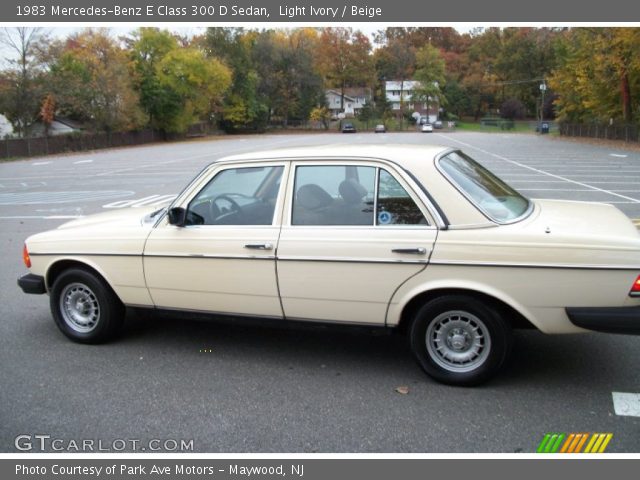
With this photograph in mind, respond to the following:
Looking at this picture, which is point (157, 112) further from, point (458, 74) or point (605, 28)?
point (458, 74)

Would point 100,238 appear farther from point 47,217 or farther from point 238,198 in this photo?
point 47,217

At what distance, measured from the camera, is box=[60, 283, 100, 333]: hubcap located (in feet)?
16.6

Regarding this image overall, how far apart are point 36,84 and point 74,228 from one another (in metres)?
44.1

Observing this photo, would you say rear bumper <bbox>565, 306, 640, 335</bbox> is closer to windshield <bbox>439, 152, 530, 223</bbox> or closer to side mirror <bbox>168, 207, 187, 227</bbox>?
windshield <bbox>439, 152, 530, 223</bbox>

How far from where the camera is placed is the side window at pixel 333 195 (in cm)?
430

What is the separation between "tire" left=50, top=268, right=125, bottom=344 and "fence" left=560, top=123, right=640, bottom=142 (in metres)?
39.9

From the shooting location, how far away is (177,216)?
4.62 metres

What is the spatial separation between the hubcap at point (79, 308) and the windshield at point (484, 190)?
3154mm

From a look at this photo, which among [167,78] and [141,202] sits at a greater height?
[167,78]

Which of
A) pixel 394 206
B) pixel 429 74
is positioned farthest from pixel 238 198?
pixel 429 74

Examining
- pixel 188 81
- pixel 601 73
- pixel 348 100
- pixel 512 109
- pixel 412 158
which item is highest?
pixel 348 100

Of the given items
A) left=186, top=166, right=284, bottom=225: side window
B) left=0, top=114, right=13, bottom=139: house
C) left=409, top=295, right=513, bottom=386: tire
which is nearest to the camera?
left=409, top=295, right=513, bottom=386: tire

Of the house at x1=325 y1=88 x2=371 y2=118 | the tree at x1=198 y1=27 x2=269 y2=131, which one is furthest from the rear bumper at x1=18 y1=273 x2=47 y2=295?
the house at x1=325 y1=88 x2=371 y2=118

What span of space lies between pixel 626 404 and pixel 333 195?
2434 millimetres
